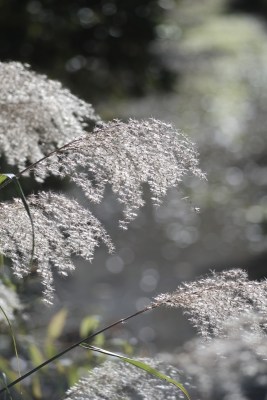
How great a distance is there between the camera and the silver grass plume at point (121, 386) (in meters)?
1.54

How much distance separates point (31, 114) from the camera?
6.22ft

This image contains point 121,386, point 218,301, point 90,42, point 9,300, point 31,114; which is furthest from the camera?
point 90,42

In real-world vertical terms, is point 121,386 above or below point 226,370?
below

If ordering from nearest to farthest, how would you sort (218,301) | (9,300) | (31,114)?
(218,301)
(31,114)
(9,300)

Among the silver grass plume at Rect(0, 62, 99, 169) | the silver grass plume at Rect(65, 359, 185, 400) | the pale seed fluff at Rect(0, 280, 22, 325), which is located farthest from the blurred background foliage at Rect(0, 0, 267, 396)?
the silver grass plume at Rect(65, 359, 185, 400)

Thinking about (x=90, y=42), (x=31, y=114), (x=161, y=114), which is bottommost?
(x=31, y=114)

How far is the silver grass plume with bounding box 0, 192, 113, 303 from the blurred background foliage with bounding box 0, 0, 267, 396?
2.61 metres

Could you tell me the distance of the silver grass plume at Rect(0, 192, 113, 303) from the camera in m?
1.34

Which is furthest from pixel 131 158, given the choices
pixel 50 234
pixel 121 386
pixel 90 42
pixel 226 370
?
pixel 90 42

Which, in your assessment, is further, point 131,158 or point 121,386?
point 121,386

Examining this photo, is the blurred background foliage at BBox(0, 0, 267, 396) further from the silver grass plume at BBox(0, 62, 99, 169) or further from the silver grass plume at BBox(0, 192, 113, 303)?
the silver grass plume at BBox(0, 192, 113, 303)

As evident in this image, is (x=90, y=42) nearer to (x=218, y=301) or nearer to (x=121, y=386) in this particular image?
(x=121, y=386)

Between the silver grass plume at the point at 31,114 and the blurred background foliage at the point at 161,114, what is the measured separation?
2.13 meters

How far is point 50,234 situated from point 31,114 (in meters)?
0.60
